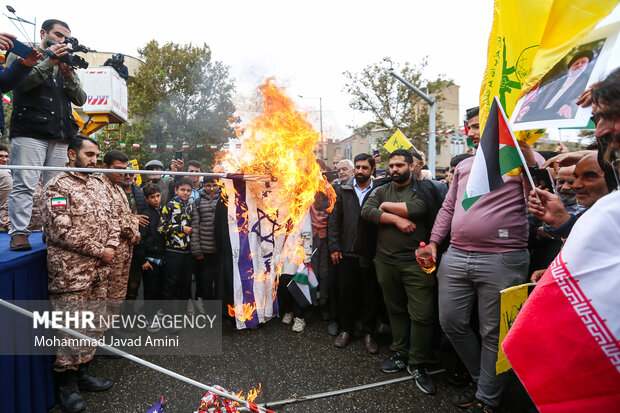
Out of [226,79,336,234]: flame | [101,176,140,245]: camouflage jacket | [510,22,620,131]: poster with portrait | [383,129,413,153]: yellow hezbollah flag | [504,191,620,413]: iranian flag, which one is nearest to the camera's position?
[504,191,620,413]: iranian flag

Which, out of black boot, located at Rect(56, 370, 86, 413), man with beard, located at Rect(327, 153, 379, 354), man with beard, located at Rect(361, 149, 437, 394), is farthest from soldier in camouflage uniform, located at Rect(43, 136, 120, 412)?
man with beard, located at Rect(361, 149, 437, 394)

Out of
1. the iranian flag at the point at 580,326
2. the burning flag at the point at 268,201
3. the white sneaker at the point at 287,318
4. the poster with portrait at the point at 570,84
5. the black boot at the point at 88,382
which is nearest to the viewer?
the iranian flag at the point at 580,326

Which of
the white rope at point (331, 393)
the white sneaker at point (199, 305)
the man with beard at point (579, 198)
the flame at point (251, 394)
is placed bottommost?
the white rope at point (331, 393)

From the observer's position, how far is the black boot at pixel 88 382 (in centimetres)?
337

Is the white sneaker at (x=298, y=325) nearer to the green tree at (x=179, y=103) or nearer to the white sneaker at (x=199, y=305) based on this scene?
the white sneaker at (x=199, y=305)

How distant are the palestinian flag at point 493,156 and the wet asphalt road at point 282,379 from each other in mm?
2193

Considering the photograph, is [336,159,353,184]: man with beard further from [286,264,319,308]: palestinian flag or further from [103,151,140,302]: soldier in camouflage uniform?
[103,151,140,302]: soldier in camouflage uniform

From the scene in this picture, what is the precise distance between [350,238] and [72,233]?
3263 mm

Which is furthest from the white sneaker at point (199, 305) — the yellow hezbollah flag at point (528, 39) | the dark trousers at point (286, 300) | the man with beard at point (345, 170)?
the yellow hezbollah flag at point (528, 39)

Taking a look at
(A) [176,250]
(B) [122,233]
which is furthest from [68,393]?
(A) [176,250]

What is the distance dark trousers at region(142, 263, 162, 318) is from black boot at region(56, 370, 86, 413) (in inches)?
69.9

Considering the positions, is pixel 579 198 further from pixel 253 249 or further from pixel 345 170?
pixel 345 170

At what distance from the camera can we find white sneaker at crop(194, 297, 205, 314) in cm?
542

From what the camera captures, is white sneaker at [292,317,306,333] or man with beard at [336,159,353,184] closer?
white sneaker at [292,317,306,333]
